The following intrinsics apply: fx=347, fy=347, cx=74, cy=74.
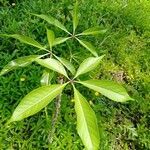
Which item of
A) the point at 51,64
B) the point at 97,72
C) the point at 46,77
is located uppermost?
the point at 51,64

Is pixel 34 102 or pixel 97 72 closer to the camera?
pixel 34 102

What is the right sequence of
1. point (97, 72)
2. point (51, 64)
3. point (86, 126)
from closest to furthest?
point (86, 126) < point (51, 64) < point (97, 72)

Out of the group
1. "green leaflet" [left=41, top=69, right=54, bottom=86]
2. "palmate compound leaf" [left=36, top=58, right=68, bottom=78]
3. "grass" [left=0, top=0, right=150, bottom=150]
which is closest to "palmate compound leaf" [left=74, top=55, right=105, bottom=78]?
"palmate compound leaf" [left=36, top=58, right=68, bottom=78]

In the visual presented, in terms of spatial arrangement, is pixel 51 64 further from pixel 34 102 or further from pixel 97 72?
pixel 97 72

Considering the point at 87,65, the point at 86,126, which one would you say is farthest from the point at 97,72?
the point at 86,126

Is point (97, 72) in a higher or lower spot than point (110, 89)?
lower

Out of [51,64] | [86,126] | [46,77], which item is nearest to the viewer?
[86,126]

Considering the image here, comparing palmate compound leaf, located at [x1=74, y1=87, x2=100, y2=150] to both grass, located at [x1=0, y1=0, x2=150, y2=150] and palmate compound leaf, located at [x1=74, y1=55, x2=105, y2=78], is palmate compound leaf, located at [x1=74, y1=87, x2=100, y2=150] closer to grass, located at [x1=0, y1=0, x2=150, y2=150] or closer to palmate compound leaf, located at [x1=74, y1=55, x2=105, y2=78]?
palmate compound leaf, located at [x1=74, y1=55, x2=105, y2=78]

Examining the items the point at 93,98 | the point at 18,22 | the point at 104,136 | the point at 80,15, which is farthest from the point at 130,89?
the point at 18,22
